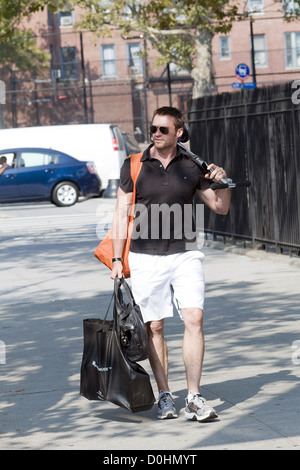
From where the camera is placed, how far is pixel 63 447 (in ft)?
19.5

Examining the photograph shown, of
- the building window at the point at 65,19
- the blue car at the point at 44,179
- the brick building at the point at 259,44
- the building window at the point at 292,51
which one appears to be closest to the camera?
the blue car at the point at 44,179

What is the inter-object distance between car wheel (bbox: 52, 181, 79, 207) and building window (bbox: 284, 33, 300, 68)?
28.4m

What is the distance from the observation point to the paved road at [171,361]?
609 centimetres

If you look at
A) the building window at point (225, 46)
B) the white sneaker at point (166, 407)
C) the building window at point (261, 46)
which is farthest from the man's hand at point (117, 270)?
the building window at point (261, 46)

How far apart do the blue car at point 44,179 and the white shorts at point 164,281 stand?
21334 mm

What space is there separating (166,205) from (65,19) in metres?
52.1

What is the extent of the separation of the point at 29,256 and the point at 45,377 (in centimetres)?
869

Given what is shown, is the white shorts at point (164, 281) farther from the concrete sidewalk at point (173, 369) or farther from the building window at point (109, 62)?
the building window at point (109, 62)

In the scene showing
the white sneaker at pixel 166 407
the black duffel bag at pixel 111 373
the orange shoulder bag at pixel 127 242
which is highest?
the orange shoulder bag at pixel 127 242

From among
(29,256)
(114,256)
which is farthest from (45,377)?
(29,256)

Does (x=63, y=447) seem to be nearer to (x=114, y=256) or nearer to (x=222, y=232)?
(x=114, y=256)

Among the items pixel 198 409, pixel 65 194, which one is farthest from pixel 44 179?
pixel 198 409

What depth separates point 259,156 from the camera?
14.6 meters

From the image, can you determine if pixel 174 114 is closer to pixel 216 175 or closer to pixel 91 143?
pixel 216 175
